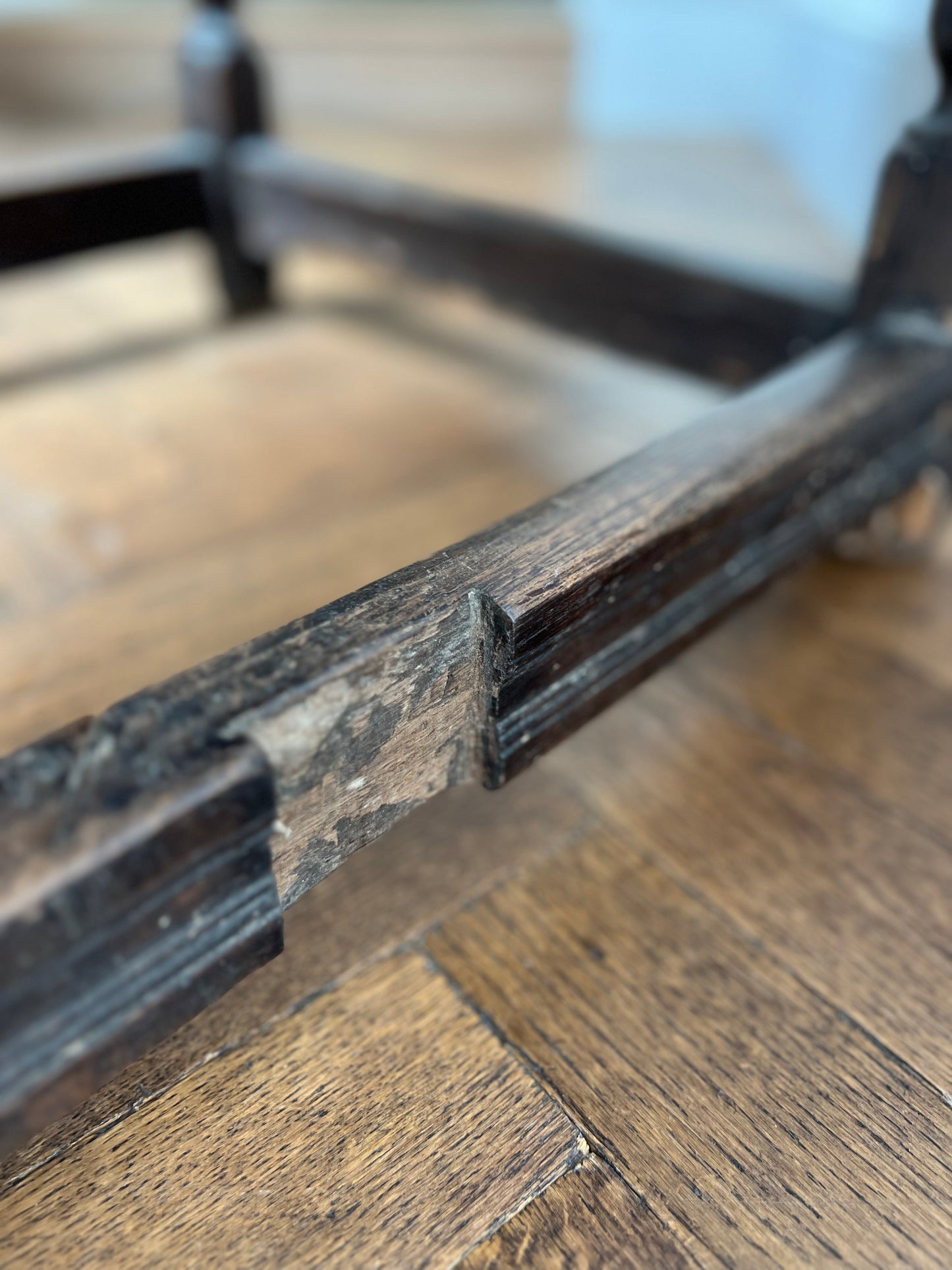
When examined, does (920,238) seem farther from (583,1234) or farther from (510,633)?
(583,1234)

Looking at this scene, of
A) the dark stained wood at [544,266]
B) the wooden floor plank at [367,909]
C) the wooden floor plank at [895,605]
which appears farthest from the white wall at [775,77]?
the wooden floor plank at [367,909]

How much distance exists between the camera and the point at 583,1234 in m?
0.30

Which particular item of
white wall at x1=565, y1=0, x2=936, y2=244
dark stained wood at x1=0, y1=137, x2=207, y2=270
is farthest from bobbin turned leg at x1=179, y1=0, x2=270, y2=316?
white wall at x1=565, y1=0, x2=936, y2=244

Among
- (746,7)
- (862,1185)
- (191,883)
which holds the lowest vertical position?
(862,1185)

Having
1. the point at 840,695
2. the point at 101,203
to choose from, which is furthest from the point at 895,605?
the point at 101,203

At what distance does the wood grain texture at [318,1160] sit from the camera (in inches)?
11.6

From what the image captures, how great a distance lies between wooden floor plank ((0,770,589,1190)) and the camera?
1.10ft

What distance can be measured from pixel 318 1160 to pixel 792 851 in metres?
0.24

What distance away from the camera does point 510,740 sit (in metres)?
0.36

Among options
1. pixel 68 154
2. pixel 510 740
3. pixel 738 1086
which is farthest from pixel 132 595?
pixel 68 154

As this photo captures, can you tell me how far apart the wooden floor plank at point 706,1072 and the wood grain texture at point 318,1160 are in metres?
0.02

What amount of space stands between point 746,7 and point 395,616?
2.07 m

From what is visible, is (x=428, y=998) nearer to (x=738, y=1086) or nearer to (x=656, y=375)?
(x=738, y=1086)

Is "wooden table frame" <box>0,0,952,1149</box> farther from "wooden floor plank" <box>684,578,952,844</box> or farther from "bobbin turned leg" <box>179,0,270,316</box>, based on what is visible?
"bobbin turned leg" <box>179,0,270,316</box>
